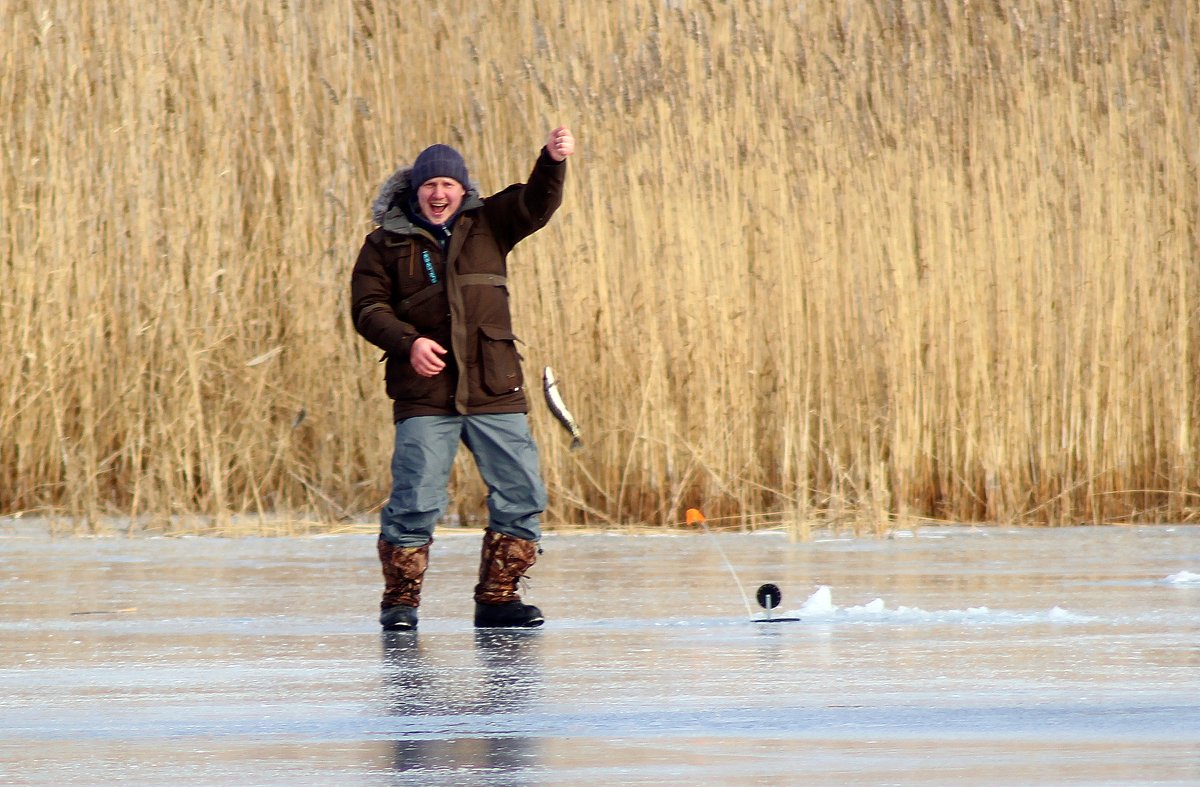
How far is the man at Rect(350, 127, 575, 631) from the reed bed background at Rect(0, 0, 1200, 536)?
271 centimetres

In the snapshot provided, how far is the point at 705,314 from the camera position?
30.6 ft

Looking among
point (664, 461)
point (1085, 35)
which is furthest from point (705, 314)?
point (1085, 35)

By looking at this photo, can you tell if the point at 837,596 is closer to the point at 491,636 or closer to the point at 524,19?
the point at 491,636

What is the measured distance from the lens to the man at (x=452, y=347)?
20.0ft

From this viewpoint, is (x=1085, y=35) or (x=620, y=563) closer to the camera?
(x=620, y=563)

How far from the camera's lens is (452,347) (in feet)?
20.0

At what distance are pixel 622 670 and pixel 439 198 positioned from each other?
5.91 ft

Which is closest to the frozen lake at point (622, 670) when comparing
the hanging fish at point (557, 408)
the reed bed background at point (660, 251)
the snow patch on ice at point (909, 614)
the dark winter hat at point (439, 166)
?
the snow patch on ice at point (909, 614)

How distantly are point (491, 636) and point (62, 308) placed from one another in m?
4.47

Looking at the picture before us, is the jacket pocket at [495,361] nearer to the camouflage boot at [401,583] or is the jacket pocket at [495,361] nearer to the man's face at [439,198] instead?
the man's face at [439,198]

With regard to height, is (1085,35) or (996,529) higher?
(1085,35)

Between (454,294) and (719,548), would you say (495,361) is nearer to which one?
(454,294)

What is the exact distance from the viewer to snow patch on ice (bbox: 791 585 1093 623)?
5.86m

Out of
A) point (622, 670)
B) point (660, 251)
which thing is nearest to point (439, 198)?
point (622, 670)
